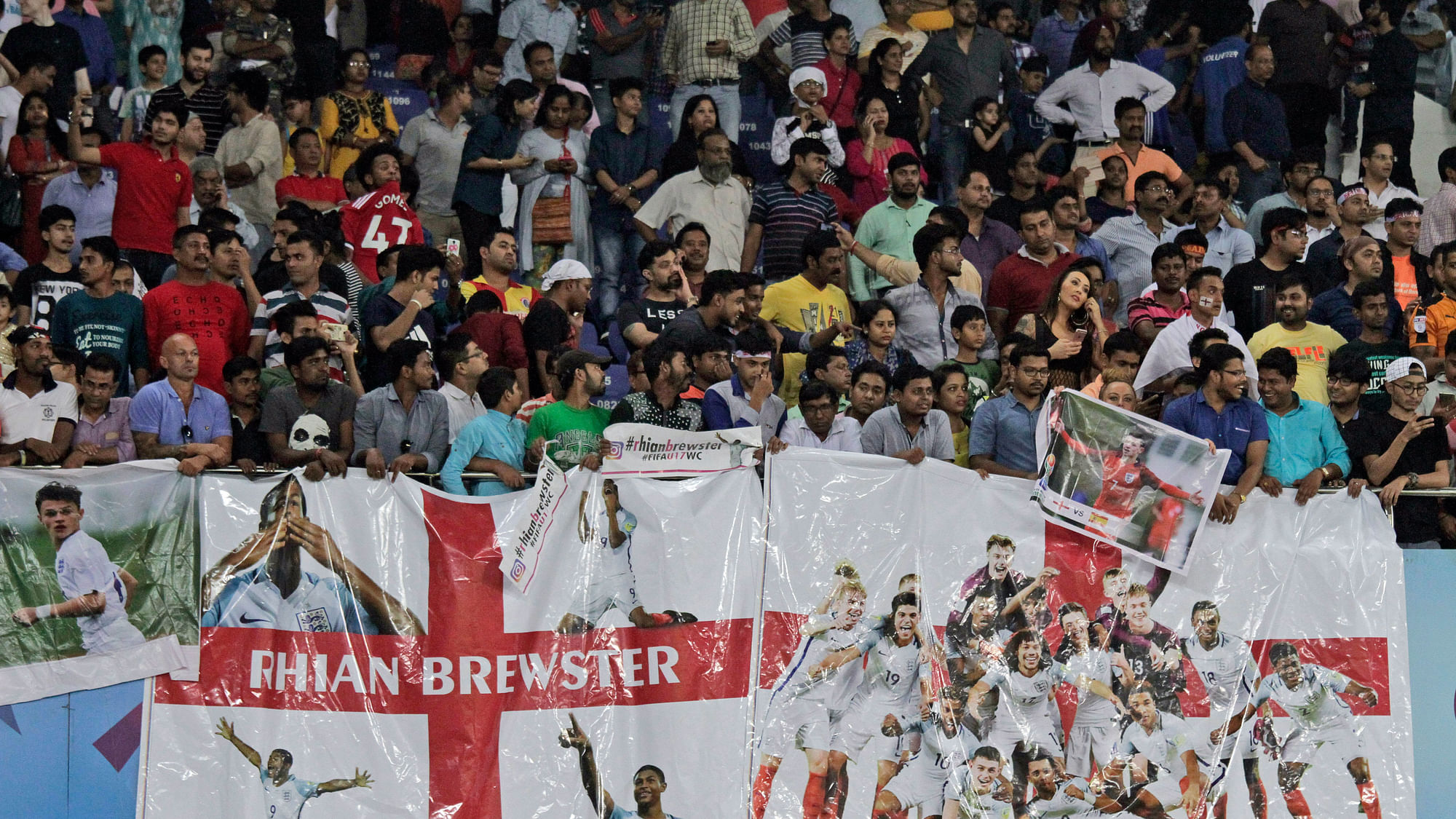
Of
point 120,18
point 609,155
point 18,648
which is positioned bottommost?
point 18,648

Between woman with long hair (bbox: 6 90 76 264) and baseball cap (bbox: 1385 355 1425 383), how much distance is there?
9.64m

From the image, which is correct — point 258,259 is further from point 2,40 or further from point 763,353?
point 763,353

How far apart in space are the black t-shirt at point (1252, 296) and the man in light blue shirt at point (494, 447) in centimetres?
565

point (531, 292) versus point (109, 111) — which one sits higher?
point (109, 111)

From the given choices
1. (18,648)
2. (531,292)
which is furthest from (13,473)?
(531,292)

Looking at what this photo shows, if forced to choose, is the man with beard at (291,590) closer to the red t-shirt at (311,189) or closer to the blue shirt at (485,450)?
the blue shirt at (485,450)

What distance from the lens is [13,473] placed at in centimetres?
975

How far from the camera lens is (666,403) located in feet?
35.0

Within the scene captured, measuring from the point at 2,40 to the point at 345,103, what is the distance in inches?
115

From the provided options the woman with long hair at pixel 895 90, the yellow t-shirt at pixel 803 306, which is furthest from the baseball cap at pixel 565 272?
the woman with long hair at pixel 895 90

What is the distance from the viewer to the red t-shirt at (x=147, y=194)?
13.8 m

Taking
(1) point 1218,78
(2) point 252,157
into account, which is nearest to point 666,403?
(2) point 252,157

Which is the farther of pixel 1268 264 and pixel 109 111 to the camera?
pixel 109 111

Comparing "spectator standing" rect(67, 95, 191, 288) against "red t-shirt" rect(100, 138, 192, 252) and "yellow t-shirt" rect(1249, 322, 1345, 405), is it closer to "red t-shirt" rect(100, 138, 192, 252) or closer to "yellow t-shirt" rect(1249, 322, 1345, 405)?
"red t-shirt" rect(100, 138, 192, 252)
